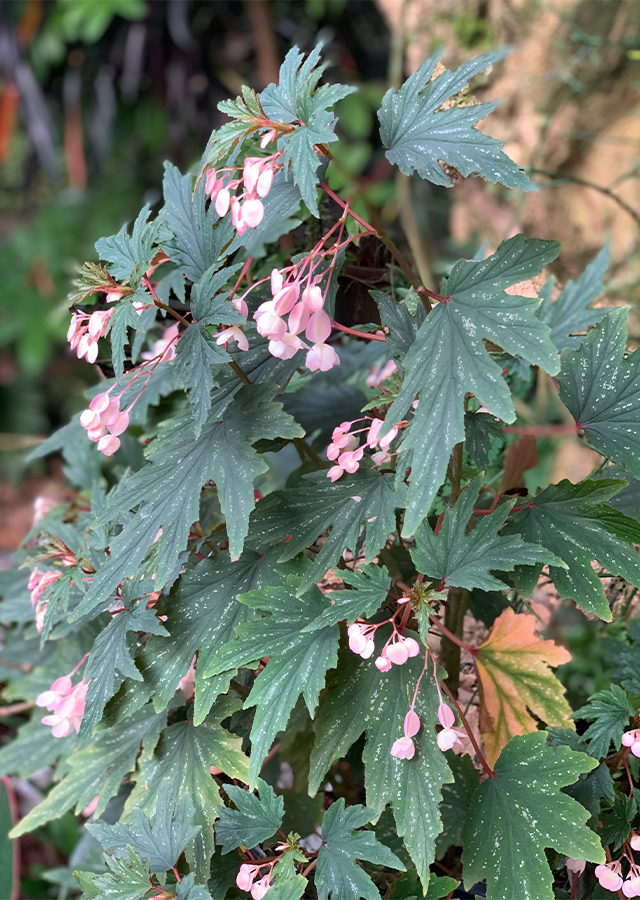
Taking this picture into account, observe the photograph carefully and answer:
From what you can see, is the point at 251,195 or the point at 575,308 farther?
the point at 575,308

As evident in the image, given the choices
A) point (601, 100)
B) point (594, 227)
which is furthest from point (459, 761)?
point (601, 100)

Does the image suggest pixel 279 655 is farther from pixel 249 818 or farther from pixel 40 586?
pixel 40 586

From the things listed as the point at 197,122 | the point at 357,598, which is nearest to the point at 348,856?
the point at 357,598

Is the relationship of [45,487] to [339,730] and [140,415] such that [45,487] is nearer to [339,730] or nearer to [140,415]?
[140,415]

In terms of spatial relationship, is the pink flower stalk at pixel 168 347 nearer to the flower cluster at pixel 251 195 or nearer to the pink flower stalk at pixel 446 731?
the flower cluster at pixel 251 195

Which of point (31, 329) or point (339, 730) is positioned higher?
point (339, 730)

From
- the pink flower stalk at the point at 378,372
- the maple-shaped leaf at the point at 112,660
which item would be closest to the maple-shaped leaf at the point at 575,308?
the pink flower stalk at the point at 378,372

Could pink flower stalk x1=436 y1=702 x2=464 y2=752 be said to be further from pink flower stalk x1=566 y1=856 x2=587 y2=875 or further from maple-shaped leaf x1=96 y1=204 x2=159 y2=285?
maple-shaped leaf x1=96 y1=204 x2=159 y2=285
